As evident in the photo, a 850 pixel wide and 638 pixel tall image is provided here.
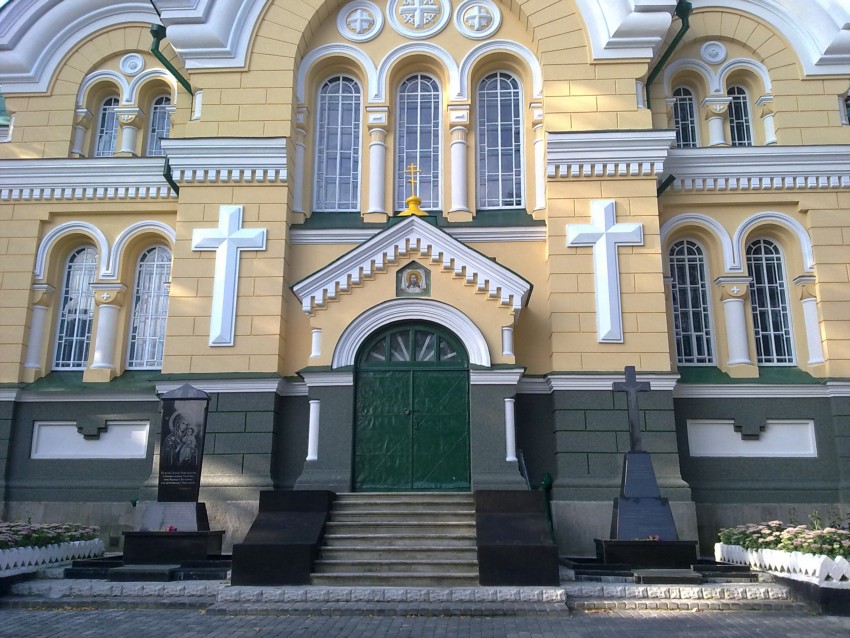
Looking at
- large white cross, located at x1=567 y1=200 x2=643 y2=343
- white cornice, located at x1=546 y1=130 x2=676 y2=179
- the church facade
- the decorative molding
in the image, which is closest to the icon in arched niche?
the church facade

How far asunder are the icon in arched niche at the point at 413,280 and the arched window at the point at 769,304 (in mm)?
6186

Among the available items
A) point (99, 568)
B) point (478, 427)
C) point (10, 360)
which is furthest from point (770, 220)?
point (10, 360)

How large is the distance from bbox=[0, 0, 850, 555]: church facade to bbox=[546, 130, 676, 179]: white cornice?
0.05 meters

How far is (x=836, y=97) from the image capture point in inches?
587

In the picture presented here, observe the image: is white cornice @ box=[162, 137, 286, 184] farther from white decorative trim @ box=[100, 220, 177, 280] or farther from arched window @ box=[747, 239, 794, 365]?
arched window @ box=[747, 239, 794, 365]

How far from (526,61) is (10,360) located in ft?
36.5

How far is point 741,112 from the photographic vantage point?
15656mm

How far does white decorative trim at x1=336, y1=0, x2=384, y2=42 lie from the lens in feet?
50.2

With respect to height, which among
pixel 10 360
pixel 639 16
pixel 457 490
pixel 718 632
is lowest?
pixel 718 632

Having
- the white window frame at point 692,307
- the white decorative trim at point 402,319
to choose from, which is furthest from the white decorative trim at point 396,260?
the white window frame at point 692,307

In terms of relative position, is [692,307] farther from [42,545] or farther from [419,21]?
[42,545]

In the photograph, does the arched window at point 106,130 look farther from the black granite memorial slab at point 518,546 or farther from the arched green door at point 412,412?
the black granite memorial slab at point 518,546

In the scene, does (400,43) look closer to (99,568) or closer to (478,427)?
(478,427)

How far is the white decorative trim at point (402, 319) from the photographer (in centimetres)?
1295
